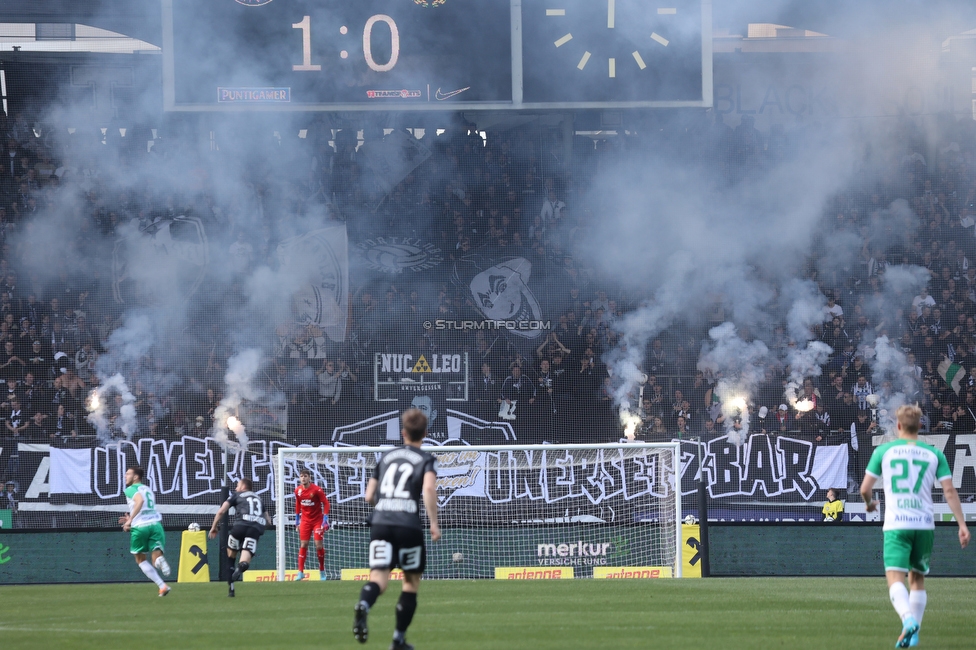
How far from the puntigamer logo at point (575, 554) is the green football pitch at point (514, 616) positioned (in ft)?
9.56

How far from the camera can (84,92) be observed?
2269cm

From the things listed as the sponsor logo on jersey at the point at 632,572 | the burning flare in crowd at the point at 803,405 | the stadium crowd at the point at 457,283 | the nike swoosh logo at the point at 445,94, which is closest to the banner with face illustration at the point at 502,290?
the stadium crowd at the point at 457,283

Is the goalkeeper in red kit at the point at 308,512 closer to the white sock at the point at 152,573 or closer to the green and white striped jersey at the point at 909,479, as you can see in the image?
the white sock at the point at 152,573

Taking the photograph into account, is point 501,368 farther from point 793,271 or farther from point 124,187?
point 124,187

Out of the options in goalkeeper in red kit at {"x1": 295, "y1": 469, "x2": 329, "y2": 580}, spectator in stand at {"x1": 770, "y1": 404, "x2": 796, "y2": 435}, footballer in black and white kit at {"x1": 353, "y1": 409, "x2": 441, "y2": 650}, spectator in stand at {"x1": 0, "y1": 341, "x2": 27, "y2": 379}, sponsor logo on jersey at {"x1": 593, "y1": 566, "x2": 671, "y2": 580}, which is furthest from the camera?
spectator in stand at {"x1": 0, "y1": 341, "x2": 27, "y2": 379}

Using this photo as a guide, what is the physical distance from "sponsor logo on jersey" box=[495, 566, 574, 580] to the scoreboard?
668cm

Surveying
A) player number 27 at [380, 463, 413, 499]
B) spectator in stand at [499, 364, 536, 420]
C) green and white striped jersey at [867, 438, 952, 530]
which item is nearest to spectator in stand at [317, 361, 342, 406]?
spectator in stand at [499, 364, 536, 420]

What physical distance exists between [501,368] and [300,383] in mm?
3805

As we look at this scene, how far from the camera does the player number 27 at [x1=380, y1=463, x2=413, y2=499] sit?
267 inches

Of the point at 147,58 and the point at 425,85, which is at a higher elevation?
the point at 147,58

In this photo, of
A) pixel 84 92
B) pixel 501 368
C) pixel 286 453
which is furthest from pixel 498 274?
pixel 84 92

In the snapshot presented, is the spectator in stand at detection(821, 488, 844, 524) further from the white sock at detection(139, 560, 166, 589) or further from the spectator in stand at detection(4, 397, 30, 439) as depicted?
the spectator in stand at detection(4, 397, 30, 439)

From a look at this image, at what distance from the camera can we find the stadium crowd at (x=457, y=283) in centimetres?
2103

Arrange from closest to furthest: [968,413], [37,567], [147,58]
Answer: [37,567], [968,413], [147,58]
